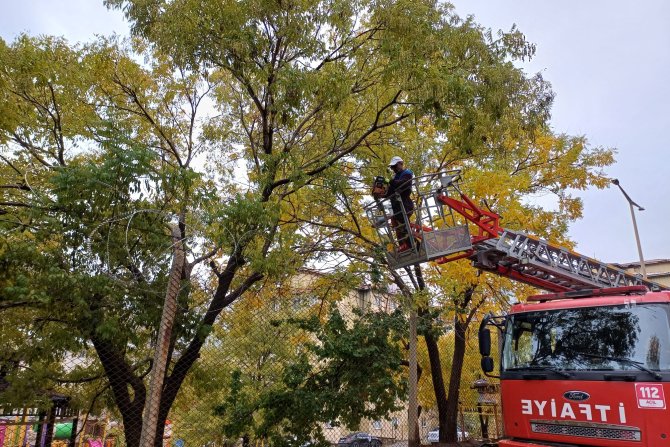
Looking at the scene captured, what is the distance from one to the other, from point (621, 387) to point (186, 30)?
26.2ft

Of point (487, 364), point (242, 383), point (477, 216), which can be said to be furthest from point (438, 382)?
point (242, 383)

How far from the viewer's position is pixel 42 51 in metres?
8.23

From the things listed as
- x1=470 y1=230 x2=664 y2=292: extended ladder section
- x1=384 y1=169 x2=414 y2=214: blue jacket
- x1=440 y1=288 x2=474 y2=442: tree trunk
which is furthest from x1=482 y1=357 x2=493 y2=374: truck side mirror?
x1=440 y1=288 x2=474 y2=442: tree trunk

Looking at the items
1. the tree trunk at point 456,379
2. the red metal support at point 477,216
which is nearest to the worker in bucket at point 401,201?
the red metal support at point 477,216

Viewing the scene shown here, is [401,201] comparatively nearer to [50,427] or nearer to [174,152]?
[174,152]

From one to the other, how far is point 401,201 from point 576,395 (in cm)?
342

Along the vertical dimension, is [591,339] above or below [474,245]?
below

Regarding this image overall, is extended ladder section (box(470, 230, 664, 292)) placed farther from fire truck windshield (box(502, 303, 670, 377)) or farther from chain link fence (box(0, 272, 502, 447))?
chain link fence (box(0, 272, 502, 447))

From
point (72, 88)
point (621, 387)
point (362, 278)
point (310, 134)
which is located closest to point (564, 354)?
point (621, 387)

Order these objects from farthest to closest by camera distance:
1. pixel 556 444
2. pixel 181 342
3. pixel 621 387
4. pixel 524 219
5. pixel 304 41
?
pixel 524 219 → pixel 304 41 → pixel 181 342 → pixel 556 444 → pixel 621 387

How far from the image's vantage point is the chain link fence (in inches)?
290

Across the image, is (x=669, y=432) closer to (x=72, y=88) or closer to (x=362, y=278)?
(x=362, y=278)

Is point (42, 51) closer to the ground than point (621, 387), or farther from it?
farther from it

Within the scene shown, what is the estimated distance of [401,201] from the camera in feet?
21.9
